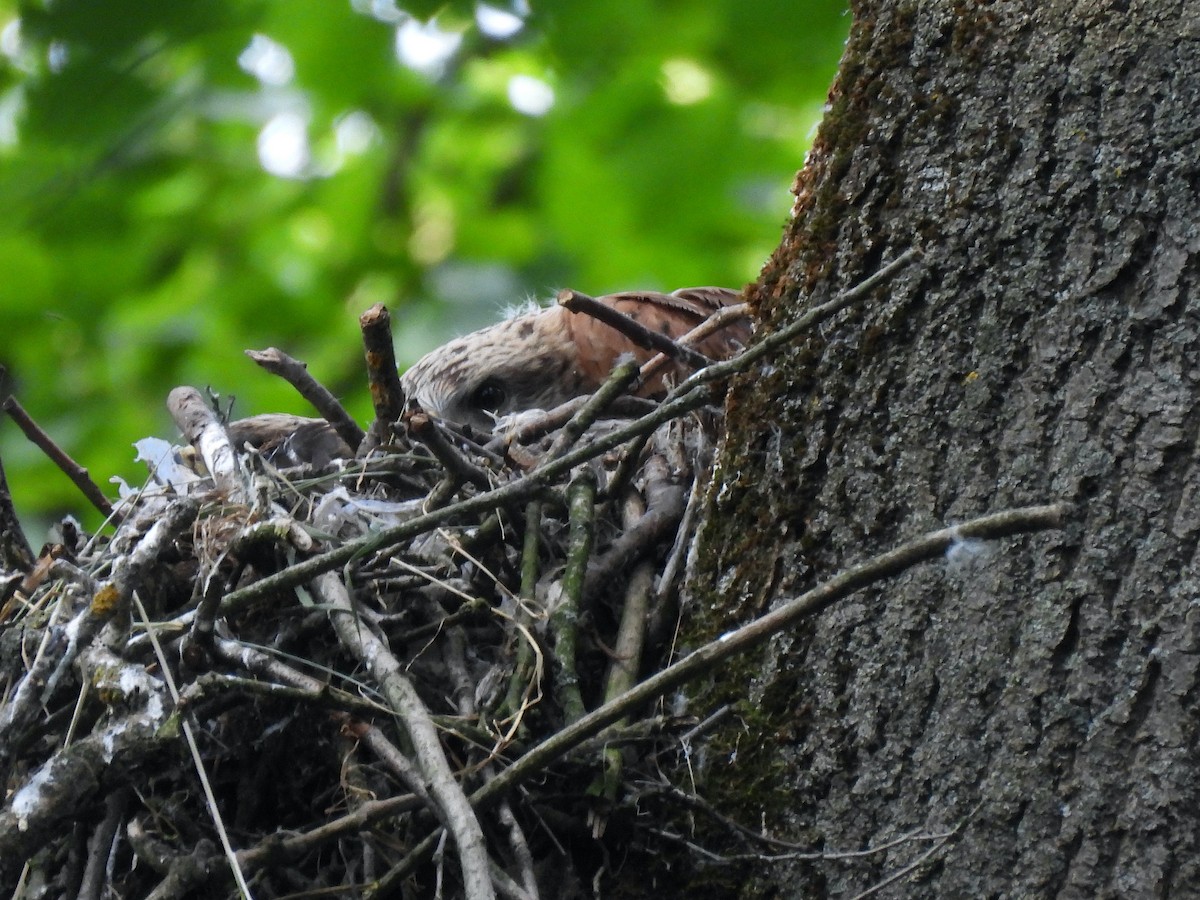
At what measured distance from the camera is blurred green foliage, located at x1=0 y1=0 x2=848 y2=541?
1.51 metres

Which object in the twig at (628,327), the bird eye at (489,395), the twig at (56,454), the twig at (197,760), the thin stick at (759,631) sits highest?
the bird eye at (489,395)

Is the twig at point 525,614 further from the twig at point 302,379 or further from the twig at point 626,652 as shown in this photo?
the twig at point 302,379

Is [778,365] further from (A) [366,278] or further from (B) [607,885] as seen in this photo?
(A) [366,278]

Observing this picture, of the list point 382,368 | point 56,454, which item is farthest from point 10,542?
point 382,368

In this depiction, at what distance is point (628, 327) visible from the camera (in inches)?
90.5

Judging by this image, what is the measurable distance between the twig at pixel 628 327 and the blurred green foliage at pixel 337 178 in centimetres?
41

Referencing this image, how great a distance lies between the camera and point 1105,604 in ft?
4.88

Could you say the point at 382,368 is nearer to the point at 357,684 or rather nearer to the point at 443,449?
the point at 443,449

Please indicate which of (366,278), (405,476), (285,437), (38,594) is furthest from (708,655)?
(366,278)

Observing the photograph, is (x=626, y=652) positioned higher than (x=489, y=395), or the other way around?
(x=489, y=395)

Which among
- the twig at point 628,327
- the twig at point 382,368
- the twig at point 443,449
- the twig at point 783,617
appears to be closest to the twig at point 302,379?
the twig at point 382,368

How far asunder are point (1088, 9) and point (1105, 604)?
76 centimetres

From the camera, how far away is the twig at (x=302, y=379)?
7.36ft

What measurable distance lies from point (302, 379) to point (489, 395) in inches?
68.4
